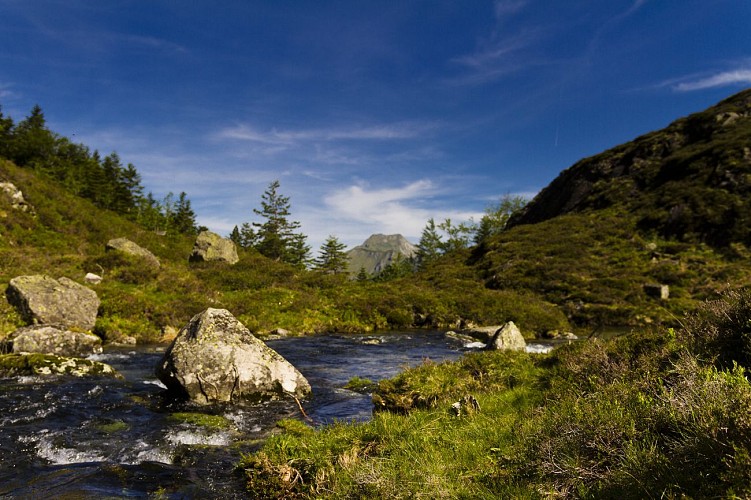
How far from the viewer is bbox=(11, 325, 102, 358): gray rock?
12.1 metres

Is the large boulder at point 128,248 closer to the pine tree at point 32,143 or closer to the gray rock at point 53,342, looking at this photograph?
the gray rock at point 53,342

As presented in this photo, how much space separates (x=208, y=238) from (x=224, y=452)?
33.0 metres

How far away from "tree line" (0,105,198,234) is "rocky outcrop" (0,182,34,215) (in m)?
24.9

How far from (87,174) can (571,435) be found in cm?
7749

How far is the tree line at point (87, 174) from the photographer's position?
57.3 metres

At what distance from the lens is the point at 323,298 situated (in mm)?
29266

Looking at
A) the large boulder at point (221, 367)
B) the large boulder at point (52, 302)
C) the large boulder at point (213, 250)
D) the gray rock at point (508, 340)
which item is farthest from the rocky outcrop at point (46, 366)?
the large boulder at point (213, 250)

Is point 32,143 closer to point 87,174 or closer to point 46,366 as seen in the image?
point 87,174

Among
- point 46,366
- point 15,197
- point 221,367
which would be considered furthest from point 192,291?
point 15,197

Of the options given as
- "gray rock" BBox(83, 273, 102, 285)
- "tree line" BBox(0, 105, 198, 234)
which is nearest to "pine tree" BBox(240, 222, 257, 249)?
"tree line" BBox(0, 105, 198, 234)

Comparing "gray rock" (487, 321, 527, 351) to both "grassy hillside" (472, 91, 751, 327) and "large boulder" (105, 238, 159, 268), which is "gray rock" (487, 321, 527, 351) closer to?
"grassy hillside" (472, 91, 751, 327)

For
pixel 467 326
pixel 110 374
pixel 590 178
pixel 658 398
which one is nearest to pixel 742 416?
pixel 658 398

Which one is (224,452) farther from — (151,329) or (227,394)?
(151,329)

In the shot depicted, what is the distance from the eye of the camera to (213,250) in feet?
118
